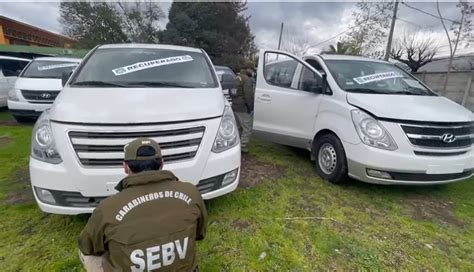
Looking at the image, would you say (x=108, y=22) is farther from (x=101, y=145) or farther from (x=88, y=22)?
(x=101, y=145)

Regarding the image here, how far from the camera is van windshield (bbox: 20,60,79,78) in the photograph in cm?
720

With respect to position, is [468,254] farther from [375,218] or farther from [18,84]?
[18,84]

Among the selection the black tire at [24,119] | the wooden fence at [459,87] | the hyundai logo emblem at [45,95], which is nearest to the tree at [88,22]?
the black tire at [24,119]

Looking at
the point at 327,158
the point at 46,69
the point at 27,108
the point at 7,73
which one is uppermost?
the point at 46,69

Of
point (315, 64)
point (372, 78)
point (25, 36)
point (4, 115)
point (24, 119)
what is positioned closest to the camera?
point (372, 78)

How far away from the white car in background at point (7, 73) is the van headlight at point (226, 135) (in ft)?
26.2

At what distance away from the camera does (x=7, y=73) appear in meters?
8.51

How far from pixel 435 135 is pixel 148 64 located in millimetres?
3308

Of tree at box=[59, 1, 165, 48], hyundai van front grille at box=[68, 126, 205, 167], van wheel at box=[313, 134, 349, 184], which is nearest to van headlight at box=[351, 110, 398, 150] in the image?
van wheel at box=[313, 134, 349, 184]

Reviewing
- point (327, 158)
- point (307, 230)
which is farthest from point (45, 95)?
point (307, 230)

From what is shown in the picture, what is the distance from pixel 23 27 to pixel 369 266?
1775 inches

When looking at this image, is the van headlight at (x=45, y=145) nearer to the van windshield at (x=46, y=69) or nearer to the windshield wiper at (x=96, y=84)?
the windshield wiper at (x=96, y=84)

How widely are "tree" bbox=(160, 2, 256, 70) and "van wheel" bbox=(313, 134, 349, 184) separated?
25.1 m

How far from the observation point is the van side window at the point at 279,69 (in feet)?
15.5
